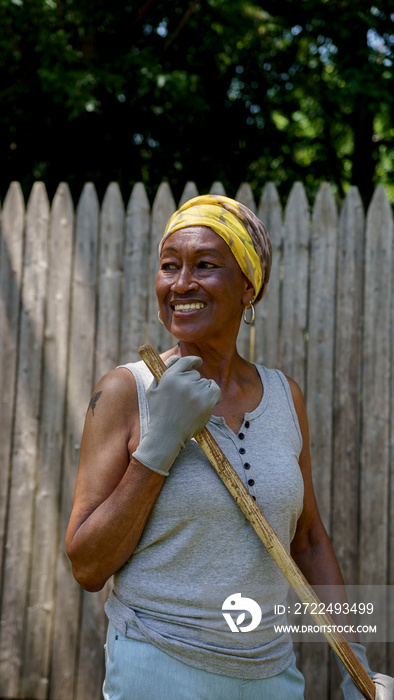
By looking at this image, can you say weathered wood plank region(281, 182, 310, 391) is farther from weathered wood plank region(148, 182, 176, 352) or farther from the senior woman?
the senior woman

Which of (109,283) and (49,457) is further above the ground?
(109,283)

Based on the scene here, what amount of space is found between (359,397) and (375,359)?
0.22 metres

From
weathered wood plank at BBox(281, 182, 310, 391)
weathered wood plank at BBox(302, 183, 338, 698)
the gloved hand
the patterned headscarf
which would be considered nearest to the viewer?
the gloved hand

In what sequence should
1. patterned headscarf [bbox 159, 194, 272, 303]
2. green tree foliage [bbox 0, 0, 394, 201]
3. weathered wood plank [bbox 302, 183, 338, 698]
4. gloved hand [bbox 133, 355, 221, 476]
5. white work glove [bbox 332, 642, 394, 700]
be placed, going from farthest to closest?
green tree foliage [bbox 0, 0, 394, 201]
weathered wood plank [bbox 302, 183, 338, 698]
patterned headscarf [bbox 159, 194, 272, 303]
white work glove [bbox 332, 642, 394, 700]
gloved hand [bbox 133, 355, 221, 476]

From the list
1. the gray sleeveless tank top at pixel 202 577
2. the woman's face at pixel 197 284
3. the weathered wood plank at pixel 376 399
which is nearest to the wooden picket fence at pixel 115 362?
the weathered wood plank at pixel 376 399

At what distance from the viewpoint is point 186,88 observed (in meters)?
4.44

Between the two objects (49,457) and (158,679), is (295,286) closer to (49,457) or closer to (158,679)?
(49,457)

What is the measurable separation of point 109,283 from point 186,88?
1984 mm

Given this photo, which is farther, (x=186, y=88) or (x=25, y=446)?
(x=186, y=88)

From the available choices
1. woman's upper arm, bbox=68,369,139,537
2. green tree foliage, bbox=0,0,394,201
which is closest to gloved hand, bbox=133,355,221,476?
woman's upper arm, bbox=68,369,139,537

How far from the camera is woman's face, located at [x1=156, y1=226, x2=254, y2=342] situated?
1.77 meters

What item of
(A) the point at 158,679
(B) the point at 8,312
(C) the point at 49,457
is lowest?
(A) the point at 158,679

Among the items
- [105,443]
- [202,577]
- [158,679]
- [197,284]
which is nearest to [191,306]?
[197,284]

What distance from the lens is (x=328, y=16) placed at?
15.5ft
